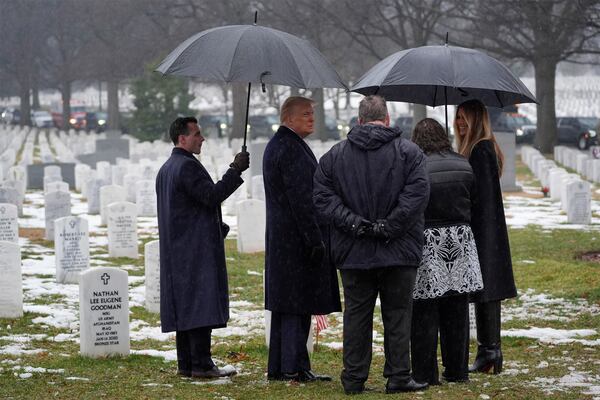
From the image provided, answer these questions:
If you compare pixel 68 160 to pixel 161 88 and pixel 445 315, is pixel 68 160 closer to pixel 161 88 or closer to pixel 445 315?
pixel 161 88

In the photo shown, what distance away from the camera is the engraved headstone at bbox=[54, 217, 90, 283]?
1282cm

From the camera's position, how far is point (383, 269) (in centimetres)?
664

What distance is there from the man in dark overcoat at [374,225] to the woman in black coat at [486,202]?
3.00 feet

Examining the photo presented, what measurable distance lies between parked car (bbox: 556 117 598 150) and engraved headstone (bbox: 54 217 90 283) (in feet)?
112

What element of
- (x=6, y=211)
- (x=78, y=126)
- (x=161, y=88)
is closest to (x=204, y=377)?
(x=6, y=211)

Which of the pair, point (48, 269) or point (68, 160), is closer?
point (48, 269)

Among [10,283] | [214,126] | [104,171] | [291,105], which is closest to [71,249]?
[10,283]

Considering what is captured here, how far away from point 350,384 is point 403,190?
1.19 metres

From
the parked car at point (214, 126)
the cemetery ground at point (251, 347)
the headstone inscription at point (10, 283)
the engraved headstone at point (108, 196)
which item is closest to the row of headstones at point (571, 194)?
the cemetery ground at point (251, 347)

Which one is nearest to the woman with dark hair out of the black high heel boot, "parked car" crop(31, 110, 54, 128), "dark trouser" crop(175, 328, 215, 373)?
the black high heel boot

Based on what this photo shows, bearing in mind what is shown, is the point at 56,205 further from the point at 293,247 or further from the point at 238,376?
the point at 293,247

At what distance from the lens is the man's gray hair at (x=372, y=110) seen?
6.64 m

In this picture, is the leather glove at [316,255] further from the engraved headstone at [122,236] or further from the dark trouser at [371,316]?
the engraved headstone at [122,236]

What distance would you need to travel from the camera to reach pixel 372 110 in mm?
6645
